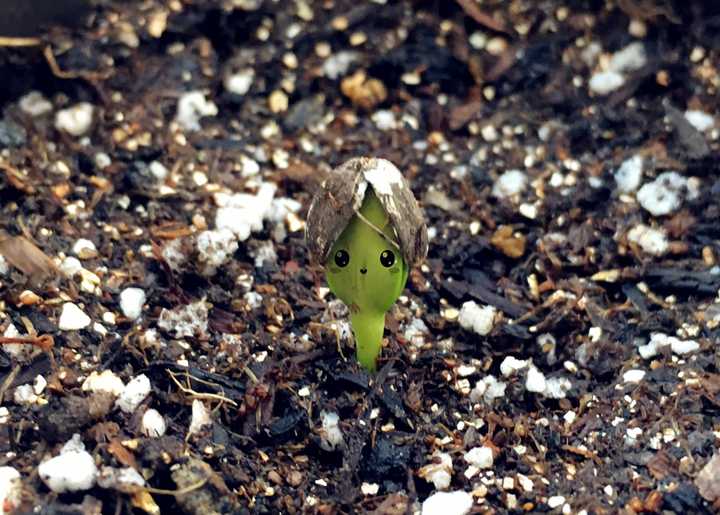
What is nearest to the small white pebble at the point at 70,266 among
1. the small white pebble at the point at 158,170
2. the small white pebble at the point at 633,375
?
the small white pebble at the point at 158,170

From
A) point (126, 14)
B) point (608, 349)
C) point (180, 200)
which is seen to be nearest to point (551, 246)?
point (608, 349)

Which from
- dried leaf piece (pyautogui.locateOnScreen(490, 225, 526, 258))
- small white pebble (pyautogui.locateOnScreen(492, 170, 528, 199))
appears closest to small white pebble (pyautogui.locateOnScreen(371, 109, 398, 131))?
small white pebble (pyautogui.locateOnScreen(492, 170, 528, 199))

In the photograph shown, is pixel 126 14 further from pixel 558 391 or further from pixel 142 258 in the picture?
pixel 558 391

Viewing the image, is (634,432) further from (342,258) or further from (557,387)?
(342,258)

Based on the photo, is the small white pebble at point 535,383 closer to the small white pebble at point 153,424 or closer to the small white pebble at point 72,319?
the small white pebble at point 153,424

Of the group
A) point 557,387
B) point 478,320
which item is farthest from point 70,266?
point 557,387

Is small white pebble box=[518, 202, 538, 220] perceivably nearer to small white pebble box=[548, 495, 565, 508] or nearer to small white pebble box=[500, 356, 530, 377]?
small white pebble box=[500, 356, 530, 377]
